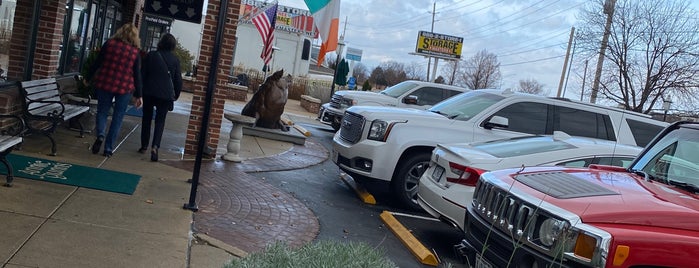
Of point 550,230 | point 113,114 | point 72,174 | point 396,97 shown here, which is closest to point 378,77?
point 396,97

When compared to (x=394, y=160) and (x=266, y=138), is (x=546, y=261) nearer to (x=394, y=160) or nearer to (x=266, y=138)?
(x=394, y=160)

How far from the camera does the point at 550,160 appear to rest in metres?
6.77

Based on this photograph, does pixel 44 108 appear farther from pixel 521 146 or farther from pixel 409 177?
pixel 521 146

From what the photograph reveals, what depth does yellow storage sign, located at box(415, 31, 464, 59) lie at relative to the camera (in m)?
57.4

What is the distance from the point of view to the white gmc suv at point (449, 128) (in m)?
8.34

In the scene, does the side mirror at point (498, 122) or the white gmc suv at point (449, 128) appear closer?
the side mirror at point (498, 122)

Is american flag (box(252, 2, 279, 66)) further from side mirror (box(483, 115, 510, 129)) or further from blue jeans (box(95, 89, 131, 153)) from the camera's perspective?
side mirror (box(483, 115, 510, 129))

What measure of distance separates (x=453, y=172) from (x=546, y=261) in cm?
278

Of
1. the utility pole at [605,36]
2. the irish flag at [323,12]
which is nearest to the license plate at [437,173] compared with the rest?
the irish flag at [323,12]

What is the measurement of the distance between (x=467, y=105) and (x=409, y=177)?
5.19 feet

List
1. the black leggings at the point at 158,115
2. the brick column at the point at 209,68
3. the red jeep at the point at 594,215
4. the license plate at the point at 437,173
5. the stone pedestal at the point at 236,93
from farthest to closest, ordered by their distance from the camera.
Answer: the stone pedestal at the point at 236,93 < the brick column at the point at 209,68 < the black leggings at the point at 158,115 < the license plate at the point at 437,173 < the red jeep at the point at 594,215

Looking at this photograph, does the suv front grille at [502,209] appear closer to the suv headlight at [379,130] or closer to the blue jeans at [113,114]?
the suv headlight at [379,130]

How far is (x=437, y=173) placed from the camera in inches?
275

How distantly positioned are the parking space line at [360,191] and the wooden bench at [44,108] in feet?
12.8
